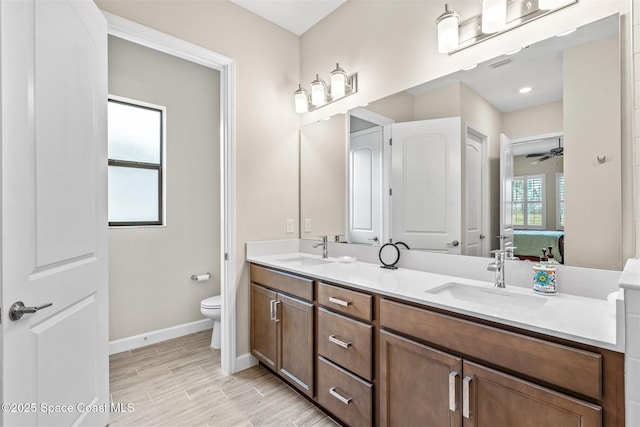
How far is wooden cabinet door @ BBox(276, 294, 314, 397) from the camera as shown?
1817mm

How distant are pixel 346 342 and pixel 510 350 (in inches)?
31.0

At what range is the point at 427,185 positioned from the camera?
1.87 m

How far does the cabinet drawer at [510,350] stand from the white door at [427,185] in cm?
65

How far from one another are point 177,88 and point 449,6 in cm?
252

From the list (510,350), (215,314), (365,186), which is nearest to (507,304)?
(510,350)

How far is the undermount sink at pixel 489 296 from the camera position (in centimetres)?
129

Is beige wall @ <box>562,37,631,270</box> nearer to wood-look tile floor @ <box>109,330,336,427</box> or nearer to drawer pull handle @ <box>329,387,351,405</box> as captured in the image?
drawer pull handle @ <box>329,387,351,405</box>

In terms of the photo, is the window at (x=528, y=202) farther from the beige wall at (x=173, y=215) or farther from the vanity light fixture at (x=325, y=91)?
the beige wall at (x=173, y=215)

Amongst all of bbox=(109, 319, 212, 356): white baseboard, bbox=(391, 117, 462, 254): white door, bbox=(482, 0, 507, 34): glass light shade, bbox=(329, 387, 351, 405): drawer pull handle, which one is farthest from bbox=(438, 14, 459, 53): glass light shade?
bbox=(109, 319, 212, 356): white baseboard

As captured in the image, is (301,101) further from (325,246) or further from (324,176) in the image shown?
(325,246)

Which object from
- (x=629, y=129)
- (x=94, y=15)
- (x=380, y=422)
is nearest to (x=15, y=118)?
(x=94, y=15)

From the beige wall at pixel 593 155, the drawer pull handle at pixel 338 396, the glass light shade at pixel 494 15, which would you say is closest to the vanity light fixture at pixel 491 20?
the glass light shade at pixel 494 15

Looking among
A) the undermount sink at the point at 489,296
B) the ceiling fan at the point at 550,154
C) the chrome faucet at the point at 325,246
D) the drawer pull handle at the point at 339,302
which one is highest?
the ceiling fan at the point at 550,154

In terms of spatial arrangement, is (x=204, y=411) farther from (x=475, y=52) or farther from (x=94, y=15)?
(x=475, y=52)
